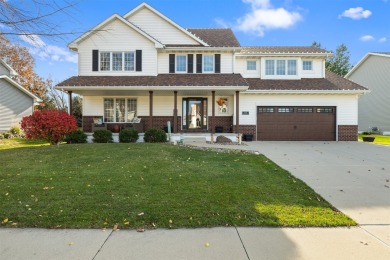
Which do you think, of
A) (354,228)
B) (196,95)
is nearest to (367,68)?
(196,95)

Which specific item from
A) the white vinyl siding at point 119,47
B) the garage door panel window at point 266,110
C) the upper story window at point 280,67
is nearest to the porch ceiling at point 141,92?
the white vinyl siding at point 119,47

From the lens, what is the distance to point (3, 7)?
389 cm

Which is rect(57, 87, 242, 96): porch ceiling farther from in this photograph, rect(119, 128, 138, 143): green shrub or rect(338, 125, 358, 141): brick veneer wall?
rect(338, 125, 358, 141): brick veneer wall

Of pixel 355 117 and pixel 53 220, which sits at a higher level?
pixel 355 117

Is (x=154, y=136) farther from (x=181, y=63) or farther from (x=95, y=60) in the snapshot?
(x=95, y=60)

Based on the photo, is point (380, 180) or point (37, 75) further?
point (37, 75)

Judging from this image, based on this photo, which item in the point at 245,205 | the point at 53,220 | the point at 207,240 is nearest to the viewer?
the point at 207,240

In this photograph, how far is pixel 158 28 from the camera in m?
19.1

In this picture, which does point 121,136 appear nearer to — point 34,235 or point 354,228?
point 34,235

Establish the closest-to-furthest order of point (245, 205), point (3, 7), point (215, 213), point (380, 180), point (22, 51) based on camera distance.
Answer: point (3, 7) → point (215, 213) → point (245, 205) → point (380, 180) → point (22, 51)

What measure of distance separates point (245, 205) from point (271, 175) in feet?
9.14

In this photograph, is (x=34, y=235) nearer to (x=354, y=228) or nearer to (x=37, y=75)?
(x=354, y=228)

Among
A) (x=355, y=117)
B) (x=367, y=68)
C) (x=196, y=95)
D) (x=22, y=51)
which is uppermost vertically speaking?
(x=22, y=51)

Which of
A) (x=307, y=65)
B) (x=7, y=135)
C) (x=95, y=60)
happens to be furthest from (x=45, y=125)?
(x=307, y=65)
